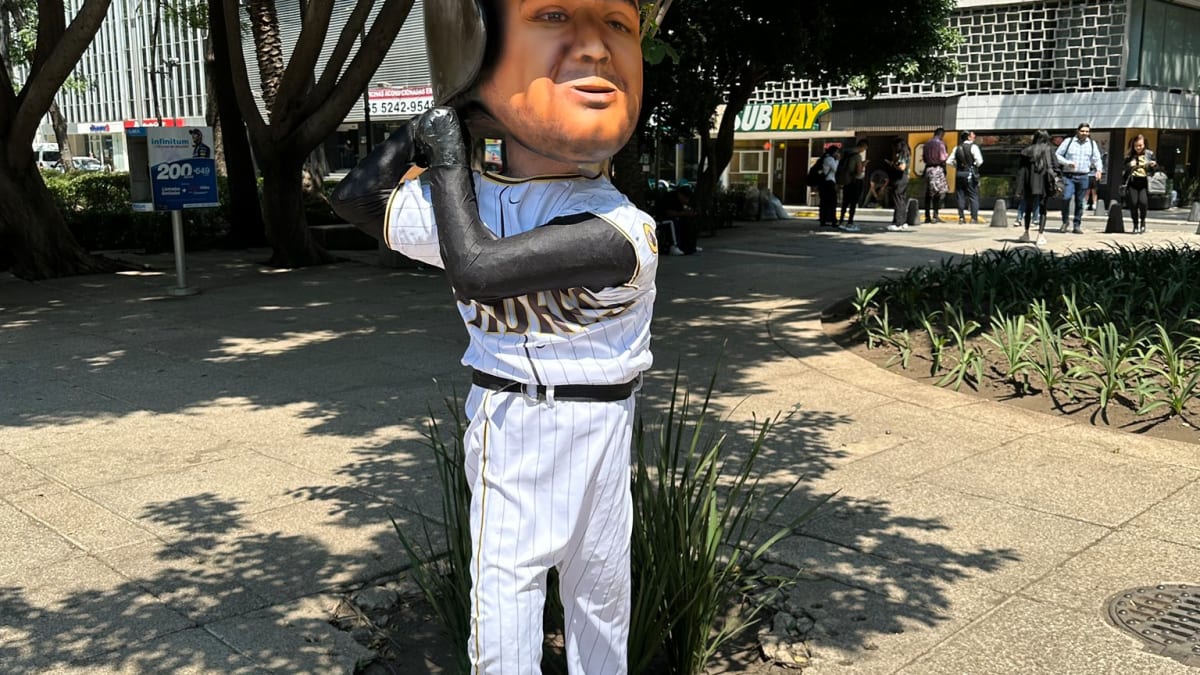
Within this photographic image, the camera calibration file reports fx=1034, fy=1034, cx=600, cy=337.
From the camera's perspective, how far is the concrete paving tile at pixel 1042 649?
3346 millimetres

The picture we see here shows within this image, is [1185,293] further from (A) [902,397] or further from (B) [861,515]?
(B) [861,515]

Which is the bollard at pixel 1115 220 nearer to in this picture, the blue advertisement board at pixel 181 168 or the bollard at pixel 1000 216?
the bollard at pixel 1000 216

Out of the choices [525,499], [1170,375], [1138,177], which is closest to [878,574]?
[525,499]

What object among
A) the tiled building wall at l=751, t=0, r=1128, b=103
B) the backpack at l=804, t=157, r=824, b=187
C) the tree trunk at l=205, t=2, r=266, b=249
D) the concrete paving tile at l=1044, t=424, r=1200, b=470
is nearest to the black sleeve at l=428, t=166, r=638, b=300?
the concrete paving tile at l=1044, t=424, r=1200, b=470

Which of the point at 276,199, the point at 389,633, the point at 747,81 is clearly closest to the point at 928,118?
the point at 747,81

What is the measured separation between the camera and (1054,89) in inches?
1029

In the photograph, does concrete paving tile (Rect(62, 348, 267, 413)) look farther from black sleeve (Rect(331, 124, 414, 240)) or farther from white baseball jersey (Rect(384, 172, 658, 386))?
white baseball jersey (Rect(384, 172, 658, 386))

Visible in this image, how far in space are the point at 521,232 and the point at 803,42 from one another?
14231mm

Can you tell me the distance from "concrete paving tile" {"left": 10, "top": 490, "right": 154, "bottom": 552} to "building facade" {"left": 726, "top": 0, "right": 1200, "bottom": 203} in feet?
72.7

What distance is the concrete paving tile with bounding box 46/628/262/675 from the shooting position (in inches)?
129

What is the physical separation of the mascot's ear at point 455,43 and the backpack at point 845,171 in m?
17.0

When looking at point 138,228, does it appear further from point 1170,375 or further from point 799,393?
point 1170,375

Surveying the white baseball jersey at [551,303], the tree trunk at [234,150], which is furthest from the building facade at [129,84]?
the white baseball jersey at [551,303]

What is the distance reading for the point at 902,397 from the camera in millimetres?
7016
